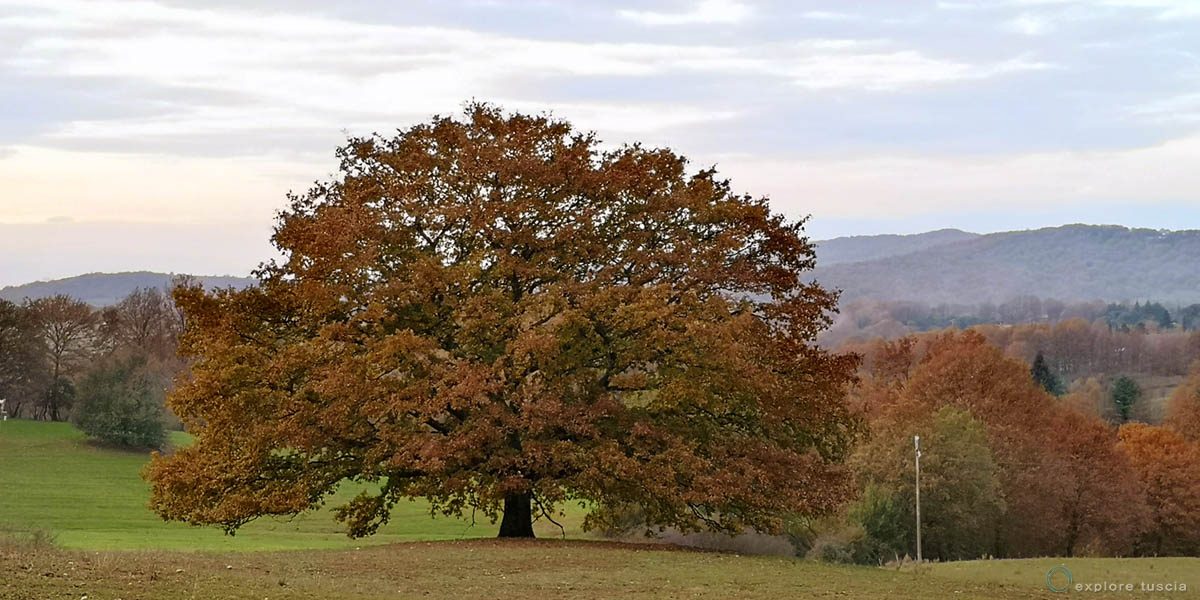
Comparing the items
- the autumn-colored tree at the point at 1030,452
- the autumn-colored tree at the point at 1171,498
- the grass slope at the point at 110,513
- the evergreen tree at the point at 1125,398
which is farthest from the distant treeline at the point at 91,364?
the evergreen tree at the point at 1125,398

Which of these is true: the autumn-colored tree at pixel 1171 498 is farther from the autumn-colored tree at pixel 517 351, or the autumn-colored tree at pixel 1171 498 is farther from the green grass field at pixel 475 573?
the autumn-colored tree at pixel 517 351

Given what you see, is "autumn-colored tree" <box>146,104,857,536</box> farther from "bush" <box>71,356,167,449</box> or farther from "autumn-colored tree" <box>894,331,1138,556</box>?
"bush" <box>71,356,167,449</box>

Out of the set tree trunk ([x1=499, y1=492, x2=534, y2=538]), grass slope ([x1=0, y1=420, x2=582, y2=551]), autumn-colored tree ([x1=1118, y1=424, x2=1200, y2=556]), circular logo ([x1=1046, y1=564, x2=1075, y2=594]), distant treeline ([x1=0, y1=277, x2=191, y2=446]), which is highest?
distant treeline ([x1=0, y1=277, x2=191, y2=446])

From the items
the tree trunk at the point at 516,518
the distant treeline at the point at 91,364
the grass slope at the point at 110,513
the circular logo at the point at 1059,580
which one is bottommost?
the grass slope at the point at 110,513

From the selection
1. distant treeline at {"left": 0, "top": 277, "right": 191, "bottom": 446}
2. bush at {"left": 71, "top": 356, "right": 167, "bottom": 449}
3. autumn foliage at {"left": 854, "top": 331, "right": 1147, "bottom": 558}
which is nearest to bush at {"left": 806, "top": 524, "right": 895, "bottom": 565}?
autumn foliage at {"left": 854, "top": 331, "right": 1147, "bottom": 558}

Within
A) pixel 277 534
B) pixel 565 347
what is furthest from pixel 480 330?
pixel 277 534

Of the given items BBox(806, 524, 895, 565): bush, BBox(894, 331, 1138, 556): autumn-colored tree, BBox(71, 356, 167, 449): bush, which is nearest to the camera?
BBox(806, 524, 895, 565): bush

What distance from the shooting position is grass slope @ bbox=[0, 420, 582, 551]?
155 ft

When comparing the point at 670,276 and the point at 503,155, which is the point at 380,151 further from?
the point at 670,276

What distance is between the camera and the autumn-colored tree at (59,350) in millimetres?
96688

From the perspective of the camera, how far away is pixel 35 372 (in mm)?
96000

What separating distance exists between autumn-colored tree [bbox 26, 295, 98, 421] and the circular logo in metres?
78.8

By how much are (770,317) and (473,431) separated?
8.65 metres

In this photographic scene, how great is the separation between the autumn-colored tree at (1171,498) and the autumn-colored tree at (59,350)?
7634 cm
